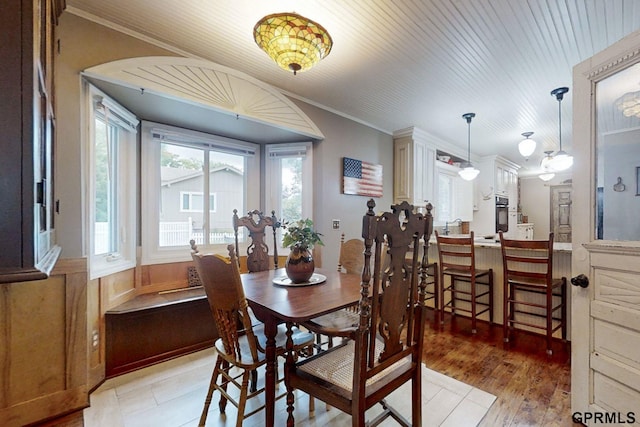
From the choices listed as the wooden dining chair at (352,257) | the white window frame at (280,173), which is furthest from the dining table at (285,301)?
the white window frame at (280,173)

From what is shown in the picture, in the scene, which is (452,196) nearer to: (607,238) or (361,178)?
(361,178)

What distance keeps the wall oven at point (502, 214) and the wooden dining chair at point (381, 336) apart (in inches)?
226

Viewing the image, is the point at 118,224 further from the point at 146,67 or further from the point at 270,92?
the point at 270,92

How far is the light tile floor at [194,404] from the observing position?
1.67 metres

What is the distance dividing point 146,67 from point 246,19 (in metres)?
0.87

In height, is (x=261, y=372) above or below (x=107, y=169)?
below

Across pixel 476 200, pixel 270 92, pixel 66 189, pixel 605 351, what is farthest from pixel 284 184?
pixel 476 200

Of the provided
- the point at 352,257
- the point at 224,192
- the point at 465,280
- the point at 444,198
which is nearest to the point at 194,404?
the point at 352,257

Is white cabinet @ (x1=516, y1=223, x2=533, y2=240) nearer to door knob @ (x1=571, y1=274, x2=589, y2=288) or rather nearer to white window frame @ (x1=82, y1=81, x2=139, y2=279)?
door knob @ (x1=571, y1=274, x2=589, y2=288)

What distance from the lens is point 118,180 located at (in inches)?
99.3

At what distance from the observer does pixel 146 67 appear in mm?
2111

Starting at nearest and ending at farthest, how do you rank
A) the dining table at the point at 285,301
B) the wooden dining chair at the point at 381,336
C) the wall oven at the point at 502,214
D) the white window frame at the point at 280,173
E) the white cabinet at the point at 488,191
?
the wooden dining chair at the point at 381,336
the dining table at the point at 285,301
the white window frame at the point at 280,173
the white cabinet at the point at 488,191
the wall oven at the point at 502,214

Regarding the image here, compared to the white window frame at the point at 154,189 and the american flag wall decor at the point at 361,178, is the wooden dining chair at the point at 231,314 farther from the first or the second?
the american flag wall decor at the point at 361,178

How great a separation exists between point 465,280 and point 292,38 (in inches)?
119
